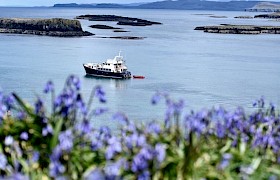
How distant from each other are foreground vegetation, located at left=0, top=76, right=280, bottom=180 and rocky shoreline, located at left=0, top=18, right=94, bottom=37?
89737 mm

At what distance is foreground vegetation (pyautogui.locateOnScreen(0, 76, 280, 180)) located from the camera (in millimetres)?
3693

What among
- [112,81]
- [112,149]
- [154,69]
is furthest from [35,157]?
[154,69]

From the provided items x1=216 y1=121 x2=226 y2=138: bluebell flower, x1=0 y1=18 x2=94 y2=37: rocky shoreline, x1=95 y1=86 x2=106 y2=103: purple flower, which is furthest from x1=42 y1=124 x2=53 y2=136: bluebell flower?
x1=0 y1=18 x2=94 y2=37: rocky shoreline

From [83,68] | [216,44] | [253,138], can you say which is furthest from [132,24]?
[253,138]

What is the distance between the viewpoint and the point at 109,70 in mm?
50938

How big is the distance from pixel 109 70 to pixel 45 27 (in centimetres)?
4991

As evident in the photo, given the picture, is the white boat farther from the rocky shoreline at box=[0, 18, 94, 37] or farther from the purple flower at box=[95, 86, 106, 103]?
the purple flower at box=[95, 86, 106, 103]

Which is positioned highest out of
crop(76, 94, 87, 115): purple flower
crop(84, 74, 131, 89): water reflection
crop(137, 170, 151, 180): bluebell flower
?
crop(76, 94, 87, 115): purple flower

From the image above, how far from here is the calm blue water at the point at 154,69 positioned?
37375 mm

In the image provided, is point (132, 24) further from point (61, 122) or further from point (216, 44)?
point (61, 122)

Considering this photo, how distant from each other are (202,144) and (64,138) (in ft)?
3.46

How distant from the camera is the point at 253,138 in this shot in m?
4.75

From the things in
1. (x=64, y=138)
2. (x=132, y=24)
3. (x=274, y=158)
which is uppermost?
(x=64, y=138)

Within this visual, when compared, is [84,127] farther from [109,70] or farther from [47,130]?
[109,70]
